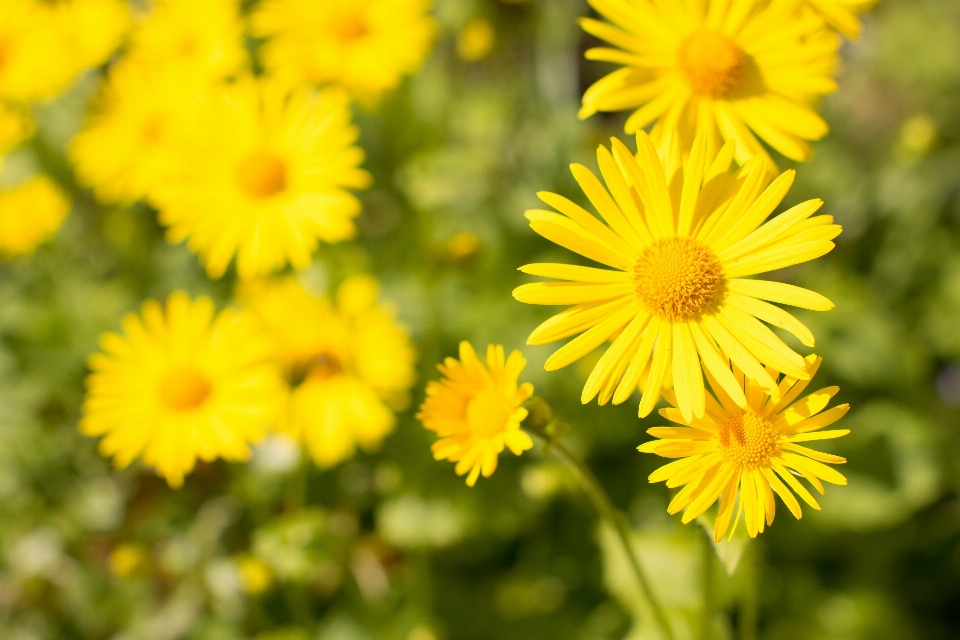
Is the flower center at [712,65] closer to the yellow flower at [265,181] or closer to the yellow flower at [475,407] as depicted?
the yellow flower at [475,407]

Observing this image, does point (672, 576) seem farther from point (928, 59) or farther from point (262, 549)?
point (928, 59)

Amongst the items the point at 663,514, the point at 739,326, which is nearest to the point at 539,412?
the point at 739,326

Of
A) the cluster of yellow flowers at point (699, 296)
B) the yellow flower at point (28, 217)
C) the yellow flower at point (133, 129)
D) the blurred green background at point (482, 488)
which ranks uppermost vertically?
the cluster of yellow flowers at point (699, 296)

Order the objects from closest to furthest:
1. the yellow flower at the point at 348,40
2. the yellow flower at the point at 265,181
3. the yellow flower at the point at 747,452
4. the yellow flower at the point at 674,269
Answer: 1. the yellow flower at the point at 747,452
2. the yellow flower at the point at 674,269
3. the yellow flower at the point at 265,181
4. the yellow flower at the point at 348,40

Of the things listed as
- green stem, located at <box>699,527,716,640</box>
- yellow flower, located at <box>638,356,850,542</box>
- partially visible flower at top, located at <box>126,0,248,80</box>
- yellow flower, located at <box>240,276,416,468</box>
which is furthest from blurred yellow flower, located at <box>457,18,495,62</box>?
green stem, located at <box>699,527,716,640</box>

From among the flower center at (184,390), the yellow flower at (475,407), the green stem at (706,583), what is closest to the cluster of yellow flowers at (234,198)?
the flower center at (184,390)

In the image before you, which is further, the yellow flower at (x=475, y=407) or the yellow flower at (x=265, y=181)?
the yellow flower at (x=265, y=181)

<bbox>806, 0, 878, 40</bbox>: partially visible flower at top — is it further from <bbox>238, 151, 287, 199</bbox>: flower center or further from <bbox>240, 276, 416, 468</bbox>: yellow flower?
<bbox>238, 151, 287, 199</bbox>: flower center
